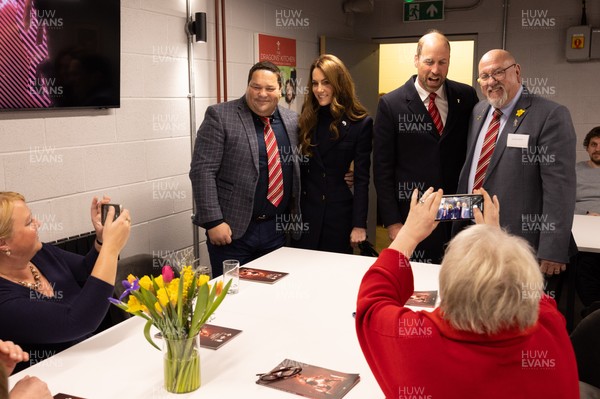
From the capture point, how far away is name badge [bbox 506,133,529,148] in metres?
2.91

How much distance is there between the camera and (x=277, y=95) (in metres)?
3.37

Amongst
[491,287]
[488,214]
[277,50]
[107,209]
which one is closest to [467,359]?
[491,287]

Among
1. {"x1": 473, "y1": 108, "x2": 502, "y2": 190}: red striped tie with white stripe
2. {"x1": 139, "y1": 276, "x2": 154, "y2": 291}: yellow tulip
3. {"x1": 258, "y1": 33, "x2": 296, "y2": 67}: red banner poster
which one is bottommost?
{"x1": 139, "y1": 276, "x2": 154, "y2": 291}: yellow tulip

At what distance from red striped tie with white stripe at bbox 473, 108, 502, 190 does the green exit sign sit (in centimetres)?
333

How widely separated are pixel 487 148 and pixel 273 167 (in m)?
1.20

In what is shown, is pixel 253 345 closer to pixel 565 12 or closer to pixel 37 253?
pixel 37 253

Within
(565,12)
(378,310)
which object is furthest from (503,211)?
(565,12)

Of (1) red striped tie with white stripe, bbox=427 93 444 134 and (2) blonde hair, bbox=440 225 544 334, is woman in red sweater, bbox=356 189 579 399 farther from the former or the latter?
(1) red striped tie with white stripe, bbox=427 93 444 134

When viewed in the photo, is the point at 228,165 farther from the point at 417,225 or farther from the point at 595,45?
the point at 595,45

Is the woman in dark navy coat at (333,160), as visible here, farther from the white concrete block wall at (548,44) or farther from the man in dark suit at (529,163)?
the white concrete block wall at (548,44)

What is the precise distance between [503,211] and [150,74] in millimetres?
2220

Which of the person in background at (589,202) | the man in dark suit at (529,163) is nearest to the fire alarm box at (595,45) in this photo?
the person in background at (589,202)

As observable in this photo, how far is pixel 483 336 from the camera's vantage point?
1244mm

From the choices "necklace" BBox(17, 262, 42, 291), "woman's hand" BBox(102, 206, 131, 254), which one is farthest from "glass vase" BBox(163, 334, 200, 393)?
"necklace" BBox(17, 262, 42, 291)
